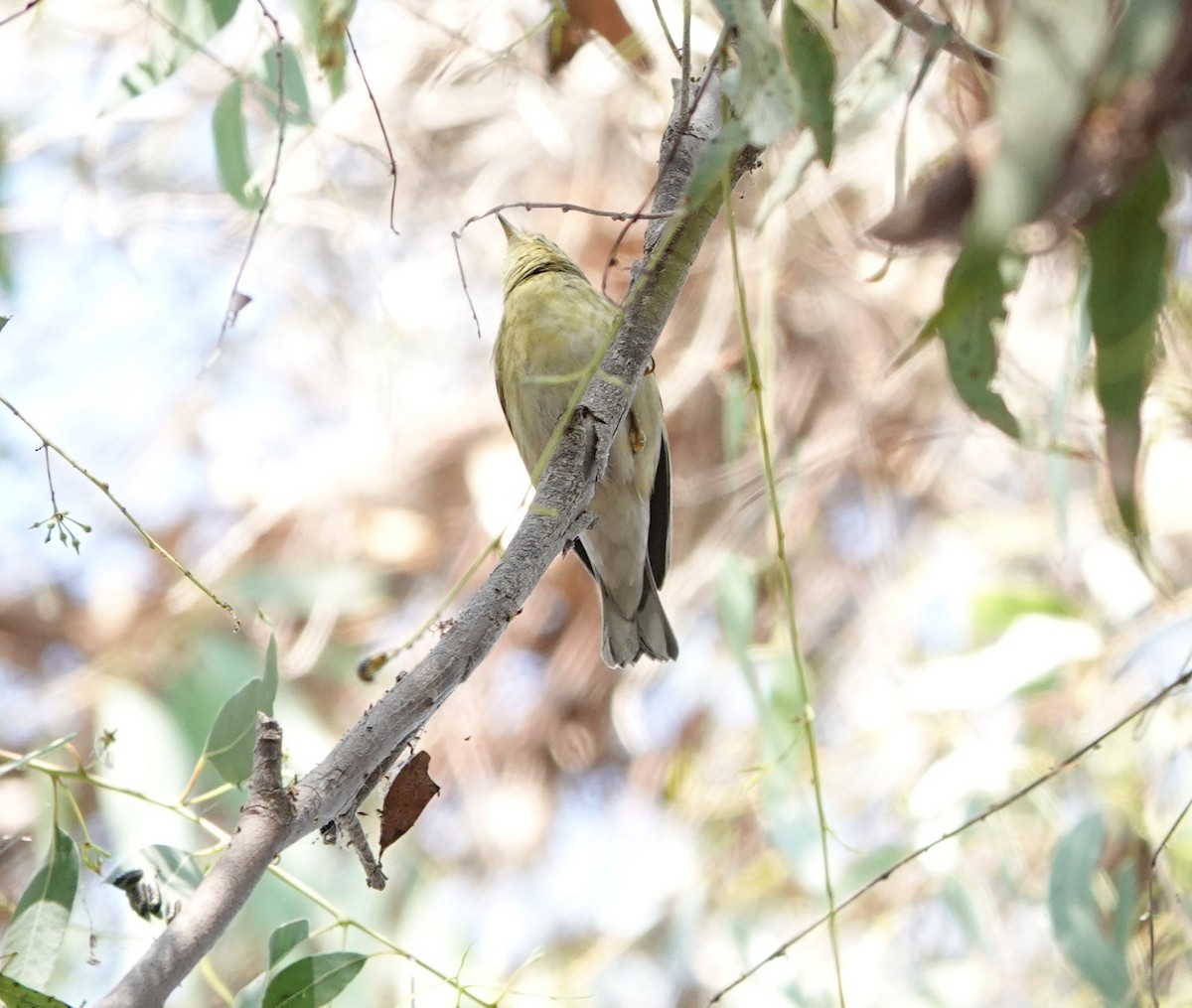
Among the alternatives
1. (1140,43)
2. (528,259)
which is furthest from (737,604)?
(1140,43)

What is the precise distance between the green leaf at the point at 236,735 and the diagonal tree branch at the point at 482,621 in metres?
0.32

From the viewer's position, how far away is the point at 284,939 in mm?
1427

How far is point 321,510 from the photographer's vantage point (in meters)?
4.07

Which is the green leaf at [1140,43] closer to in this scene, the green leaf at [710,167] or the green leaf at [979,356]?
the green leaf at [710,167]

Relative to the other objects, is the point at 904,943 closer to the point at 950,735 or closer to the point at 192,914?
the point at 950,735

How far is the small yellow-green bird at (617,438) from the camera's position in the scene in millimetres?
2625

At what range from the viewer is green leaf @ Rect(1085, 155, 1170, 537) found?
0.90 meters

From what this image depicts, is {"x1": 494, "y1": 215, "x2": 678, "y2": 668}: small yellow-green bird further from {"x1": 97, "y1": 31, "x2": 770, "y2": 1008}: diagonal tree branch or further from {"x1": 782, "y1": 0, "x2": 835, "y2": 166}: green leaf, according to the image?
{"x1": 782, "y1": 0, "x2": 835, "y2": 166}: green leaf

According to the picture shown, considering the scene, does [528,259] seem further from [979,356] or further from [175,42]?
[979,356]

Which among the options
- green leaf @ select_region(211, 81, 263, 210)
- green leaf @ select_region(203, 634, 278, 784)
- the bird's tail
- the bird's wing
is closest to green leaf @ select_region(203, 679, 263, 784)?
green leaf @ select_region(203, 634, 278, 784)

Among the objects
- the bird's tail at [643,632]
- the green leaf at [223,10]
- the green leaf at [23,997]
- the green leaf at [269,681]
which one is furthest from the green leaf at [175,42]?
the bird's tail at [643,632]

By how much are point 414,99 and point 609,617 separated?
6.00 feet

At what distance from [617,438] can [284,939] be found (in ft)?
4.44

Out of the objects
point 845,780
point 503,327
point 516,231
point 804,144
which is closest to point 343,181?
point 516,231
